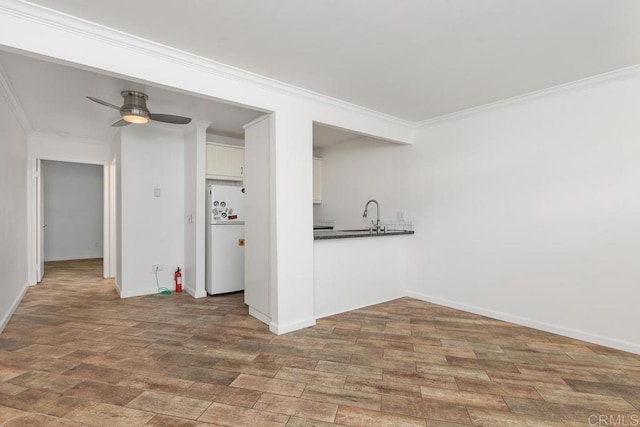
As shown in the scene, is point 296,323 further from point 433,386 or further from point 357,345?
point 433,386

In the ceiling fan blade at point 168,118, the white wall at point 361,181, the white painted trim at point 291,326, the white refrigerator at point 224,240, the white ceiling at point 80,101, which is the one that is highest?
the white ceiling at point 80,101

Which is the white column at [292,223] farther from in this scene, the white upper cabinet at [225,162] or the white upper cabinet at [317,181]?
the white upper cabinet at [317,181]

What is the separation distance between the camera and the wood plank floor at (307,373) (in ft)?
6.03

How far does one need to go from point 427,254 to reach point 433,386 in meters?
2.28

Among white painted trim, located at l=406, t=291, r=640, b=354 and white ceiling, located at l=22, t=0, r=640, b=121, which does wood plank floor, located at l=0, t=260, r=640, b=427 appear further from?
white ceiling, located at l=22, t=0, r=640, b=121

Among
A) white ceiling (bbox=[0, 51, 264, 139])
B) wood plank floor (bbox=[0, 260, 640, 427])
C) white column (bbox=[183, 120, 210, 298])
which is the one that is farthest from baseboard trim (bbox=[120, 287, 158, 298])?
white ceiling (bbox=[0, 51, 264, 139])

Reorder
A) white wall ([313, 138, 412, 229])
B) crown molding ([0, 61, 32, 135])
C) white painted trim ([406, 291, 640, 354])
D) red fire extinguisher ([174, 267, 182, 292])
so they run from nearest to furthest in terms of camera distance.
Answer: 1. white painted trim ([406, 291, 640, 354])
2. crown molding ([0, 61, 32, 135])
3. white wall ([313, 138, 412, 229])
4. red fire extinguisher ([174, 267, 182, 292])

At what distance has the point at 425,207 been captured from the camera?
13.9 ft

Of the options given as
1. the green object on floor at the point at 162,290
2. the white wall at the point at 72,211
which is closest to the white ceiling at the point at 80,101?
the green object on floor at the point at 162,290

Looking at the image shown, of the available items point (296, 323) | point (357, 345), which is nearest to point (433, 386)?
point (357, 345)

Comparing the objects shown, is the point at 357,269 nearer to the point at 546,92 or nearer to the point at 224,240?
the point at 224,240

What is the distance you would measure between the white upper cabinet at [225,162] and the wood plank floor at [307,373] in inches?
81.5

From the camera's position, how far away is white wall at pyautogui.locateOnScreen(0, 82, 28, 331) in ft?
10.4

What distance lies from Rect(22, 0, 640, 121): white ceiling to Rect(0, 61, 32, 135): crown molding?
5.70 feet
